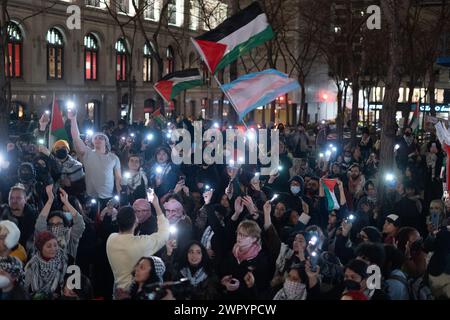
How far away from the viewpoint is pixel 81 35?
43750mm

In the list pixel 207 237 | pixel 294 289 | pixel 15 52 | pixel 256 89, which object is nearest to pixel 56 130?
pixel 256 89

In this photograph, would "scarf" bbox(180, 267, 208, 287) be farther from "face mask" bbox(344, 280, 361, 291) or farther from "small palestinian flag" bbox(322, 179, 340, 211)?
"small palestinian flag" bbox(322, 179, 340, 211)

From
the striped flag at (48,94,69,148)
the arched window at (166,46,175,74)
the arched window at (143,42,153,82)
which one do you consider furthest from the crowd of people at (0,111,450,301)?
the arched window at (166,46,175,74)

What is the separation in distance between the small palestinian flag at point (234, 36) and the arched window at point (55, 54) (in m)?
31.5

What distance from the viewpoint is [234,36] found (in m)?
12.0

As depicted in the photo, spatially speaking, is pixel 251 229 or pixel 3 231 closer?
pixel 3 231

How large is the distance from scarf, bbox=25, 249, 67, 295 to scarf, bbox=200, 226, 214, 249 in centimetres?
197

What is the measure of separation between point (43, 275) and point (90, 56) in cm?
4081

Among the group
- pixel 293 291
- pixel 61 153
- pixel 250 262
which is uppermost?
pixel 61 153

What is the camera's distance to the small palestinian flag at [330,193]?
10.3 metres

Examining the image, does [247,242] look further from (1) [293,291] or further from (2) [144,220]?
(2) [144,220]

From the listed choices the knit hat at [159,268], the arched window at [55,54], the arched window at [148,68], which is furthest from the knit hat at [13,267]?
the arched window at [148,68]
